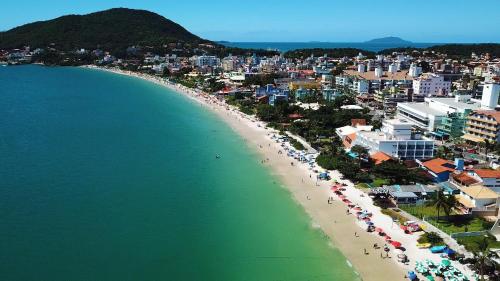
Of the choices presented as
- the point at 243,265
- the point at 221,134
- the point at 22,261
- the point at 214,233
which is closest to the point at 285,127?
the point at 221,134

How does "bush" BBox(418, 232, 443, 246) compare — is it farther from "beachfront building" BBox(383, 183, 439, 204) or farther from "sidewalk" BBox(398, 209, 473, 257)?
"beachfront building" BBox(383, 183, 439, 204)

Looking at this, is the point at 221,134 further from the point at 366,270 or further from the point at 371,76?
the point at 371,76

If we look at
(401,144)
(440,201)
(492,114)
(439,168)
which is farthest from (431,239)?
(492,114)

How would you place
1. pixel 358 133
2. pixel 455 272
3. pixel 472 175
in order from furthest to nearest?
pixel 358 133 → pixel 472 175 → pixel 455 272

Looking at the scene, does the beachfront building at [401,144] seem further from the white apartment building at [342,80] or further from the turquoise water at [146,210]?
the white apartment building at [342,80]

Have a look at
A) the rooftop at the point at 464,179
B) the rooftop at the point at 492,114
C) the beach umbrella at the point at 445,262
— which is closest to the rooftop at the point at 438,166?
the rooftop at the point at 464,179

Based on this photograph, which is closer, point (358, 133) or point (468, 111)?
point (358, 133)

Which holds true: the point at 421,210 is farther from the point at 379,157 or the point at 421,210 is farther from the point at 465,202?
the point at 379,157
